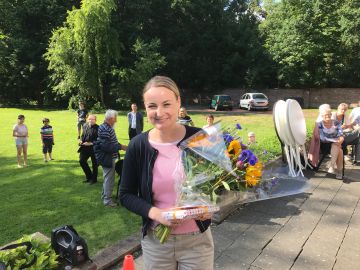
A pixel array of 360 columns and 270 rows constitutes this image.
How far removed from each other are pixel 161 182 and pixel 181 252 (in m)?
0.49

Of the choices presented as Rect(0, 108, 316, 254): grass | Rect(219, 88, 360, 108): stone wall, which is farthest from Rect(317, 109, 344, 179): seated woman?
Rect(219, 88, 360, 108): stone wall

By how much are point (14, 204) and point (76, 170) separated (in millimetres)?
2707

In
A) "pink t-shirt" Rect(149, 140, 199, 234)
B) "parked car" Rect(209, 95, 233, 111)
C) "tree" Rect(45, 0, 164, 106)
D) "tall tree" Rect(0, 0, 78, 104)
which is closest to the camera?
"pink t-shirt" Rect(149, 140, 199, 234)

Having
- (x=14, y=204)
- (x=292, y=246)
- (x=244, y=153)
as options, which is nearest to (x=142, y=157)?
(x=244, y=153)

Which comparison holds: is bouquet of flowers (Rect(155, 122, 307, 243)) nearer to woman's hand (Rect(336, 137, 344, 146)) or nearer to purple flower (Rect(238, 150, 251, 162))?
purple flower (Rect(238, 150, 251, 162))

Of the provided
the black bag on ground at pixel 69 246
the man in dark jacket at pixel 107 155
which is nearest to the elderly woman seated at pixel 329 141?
the man in dark jacket at pixel 107 155

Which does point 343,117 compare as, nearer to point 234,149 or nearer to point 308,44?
point 234,149

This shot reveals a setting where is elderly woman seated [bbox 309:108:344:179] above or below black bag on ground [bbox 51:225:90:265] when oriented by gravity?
above

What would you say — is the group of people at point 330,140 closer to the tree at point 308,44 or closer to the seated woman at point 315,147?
the seated woman at point 315,147

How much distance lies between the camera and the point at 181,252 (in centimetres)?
223

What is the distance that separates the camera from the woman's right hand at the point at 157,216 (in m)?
2.02

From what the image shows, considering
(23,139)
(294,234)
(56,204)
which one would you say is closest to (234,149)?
(294,234)

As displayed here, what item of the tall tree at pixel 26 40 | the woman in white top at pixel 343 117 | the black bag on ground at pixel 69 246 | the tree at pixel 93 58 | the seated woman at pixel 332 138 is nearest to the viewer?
the black bag on ground at pixel 69 246

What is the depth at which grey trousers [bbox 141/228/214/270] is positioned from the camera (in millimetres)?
2221
